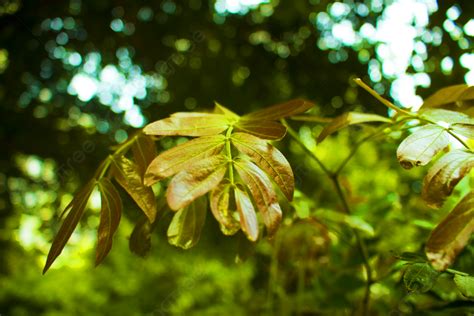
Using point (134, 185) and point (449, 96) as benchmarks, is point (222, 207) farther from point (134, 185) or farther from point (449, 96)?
point (449, 96)

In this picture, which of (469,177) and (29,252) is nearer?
(469,177)

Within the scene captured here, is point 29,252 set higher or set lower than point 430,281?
lower

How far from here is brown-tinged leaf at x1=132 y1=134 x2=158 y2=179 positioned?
579 millimetres

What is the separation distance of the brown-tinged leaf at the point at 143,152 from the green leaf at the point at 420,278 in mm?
319

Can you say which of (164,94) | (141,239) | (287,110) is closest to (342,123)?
(287,110)

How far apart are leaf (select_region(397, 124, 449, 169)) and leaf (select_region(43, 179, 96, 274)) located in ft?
1.13

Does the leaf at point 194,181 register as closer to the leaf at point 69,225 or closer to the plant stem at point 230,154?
the plant stem at point 230,154

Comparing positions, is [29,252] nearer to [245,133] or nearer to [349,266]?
[349,266]

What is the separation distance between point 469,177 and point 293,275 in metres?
0.50

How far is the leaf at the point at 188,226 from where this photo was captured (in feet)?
1.84

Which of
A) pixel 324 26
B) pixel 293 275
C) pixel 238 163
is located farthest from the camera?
pixel 324 26

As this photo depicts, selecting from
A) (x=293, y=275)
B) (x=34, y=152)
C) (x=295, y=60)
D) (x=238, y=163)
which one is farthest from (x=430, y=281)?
(x=34, y=152)

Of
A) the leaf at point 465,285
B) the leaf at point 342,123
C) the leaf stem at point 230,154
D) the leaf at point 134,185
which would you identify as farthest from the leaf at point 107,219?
the leaf at point 465,285

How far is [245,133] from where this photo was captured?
0.55 m
